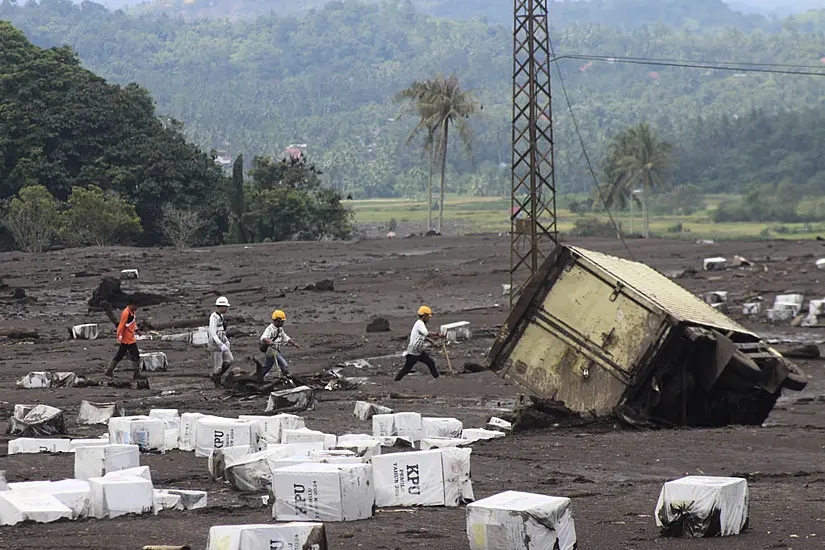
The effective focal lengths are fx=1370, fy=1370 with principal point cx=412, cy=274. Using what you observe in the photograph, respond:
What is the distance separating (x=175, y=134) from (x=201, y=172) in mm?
4976

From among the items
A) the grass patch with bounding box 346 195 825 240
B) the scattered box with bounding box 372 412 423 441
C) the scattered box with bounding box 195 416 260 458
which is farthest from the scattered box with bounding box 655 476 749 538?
the grass patch with bounding box 346 195 825 240

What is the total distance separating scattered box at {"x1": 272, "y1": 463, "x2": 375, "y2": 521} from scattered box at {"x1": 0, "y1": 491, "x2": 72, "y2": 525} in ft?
4.44

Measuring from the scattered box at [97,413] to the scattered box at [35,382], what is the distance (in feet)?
13.4

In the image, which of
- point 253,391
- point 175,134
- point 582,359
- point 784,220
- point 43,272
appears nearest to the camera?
point 582,359

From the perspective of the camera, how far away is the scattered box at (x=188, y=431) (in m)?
12.6

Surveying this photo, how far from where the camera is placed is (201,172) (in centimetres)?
6862

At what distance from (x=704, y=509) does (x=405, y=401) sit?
10037 mm

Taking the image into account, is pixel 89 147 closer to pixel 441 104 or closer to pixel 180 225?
pixel 180 225

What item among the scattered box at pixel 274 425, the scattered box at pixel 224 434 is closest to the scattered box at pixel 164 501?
the scattered box at pixel 224 434

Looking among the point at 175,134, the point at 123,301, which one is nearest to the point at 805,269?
the point at 123,301

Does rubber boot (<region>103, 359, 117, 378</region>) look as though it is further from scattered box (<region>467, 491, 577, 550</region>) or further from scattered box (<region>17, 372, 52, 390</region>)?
scattered box (<region>467, 491, 577, 550</region>)

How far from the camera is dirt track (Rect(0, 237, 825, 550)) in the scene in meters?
8.39

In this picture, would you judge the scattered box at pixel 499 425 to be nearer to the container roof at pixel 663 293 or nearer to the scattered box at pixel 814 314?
the container roof at pixel 663 293

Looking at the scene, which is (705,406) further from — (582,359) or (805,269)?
(805,269)
